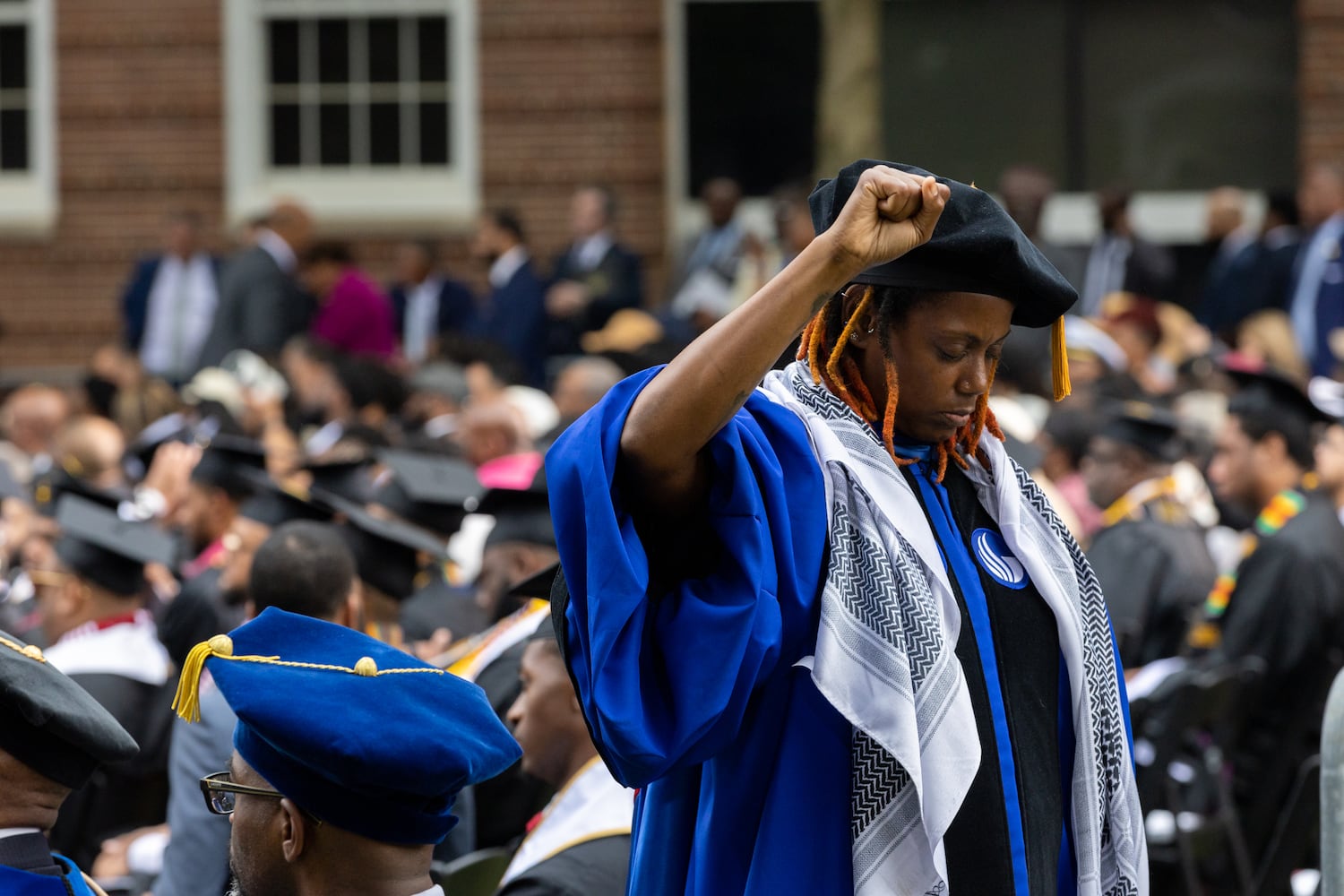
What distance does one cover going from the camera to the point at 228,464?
7293 millimetres

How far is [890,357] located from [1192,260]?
1248 centimetres

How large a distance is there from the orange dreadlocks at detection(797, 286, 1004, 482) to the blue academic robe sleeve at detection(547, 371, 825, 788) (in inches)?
9.7

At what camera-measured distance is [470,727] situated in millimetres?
2682

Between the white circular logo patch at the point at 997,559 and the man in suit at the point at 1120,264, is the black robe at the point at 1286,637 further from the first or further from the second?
the man in suit at the point at 1120,264

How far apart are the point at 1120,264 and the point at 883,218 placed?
415 inches

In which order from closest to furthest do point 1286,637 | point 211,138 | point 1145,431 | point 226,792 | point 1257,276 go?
1. point 226,792
2. point 1286,637
3. point 1145,431
4. point 1257,276
5. point 211,138

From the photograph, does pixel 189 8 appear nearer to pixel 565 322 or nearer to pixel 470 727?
pixel 565 322

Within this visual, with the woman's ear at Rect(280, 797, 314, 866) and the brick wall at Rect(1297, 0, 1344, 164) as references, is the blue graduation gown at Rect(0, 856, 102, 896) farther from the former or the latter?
the brick wall at Rect(1297, 0, 1344, 164)

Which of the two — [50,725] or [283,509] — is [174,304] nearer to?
[283,509]

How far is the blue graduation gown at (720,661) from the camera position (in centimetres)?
240

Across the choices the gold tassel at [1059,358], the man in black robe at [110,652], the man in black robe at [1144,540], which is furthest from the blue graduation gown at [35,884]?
the man in black robe at [1144,540]

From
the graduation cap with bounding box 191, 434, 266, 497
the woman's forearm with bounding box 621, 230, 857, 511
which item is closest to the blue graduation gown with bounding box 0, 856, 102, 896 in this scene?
the woman's forearm with bounding box 621, 230, 857, 511

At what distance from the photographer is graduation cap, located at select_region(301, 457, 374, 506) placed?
705 cm

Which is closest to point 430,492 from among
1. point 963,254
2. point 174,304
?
point 963,254
